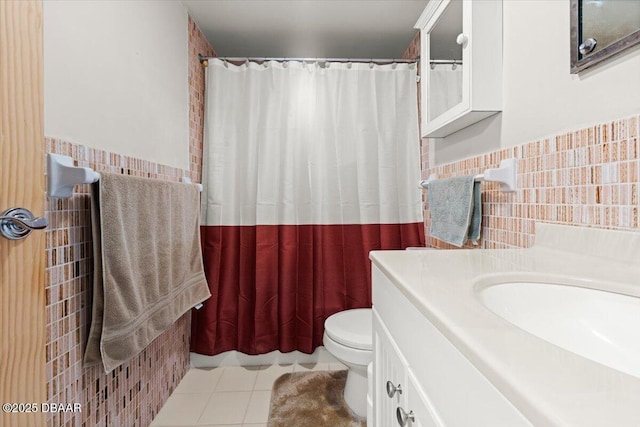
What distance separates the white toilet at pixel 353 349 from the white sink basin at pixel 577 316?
34.5 inches

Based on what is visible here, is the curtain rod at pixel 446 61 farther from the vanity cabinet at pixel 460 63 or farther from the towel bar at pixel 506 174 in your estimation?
the towel bar at pixel 506 174

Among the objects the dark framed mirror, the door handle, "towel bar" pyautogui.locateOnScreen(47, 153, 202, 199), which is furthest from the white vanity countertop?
"towel bar" pyautogui.locateOnScreen(47, 153, 202, 199)

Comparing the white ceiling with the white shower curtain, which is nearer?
the white shower curtain

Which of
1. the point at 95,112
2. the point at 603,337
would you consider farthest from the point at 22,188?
the point at 603,337

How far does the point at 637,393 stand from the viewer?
26 cm

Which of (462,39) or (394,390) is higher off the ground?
(462,39)

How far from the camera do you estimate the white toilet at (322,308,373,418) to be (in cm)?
141

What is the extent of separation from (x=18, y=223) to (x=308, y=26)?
1836 millimetres

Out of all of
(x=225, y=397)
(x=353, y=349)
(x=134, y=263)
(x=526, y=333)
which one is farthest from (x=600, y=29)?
(x=225, y=397)

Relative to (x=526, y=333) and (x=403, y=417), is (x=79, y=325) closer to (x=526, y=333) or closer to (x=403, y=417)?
(x=403, y=417)

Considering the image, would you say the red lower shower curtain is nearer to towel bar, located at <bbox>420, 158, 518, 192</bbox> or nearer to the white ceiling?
the white ceiling

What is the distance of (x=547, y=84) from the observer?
91 cm

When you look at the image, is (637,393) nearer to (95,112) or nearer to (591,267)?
(591,267)

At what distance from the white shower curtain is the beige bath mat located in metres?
1.45
